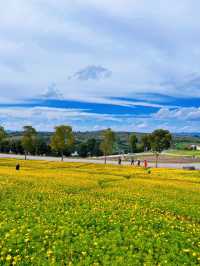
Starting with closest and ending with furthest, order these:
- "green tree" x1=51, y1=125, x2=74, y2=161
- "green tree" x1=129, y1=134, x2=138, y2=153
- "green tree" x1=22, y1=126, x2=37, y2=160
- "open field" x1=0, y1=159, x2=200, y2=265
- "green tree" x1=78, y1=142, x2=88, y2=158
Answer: "open field" x1=0, y1=159, x2=200, y2=265 < "green tree" x1=51, y1=125, x2=74, y2=161 < "green tree" x1=22, y1=126, x2=37, y2=160 < "green tree" x1=129, y1=134, x2=138, y2=153 < "green tree" x1=78, y1=142, x2=88, y2=158

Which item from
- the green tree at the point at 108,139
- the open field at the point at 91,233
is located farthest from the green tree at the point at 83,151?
the open field at the point at 91,233

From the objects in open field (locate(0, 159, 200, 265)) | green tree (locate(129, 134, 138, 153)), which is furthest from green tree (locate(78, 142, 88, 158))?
open field (locate(0, 159, 200, 265))

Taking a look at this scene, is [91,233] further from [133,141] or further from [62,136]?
[133,141]

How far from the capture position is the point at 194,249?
659 inches

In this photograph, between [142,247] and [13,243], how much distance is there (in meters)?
5.59

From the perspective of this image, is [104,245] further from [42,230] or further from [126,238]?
[42,230]

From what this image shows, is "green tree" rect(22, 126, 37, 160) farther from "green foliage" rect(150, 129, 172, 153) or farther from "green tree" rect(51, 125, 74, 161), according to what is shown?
"green foliage" rect(150, 129, 172, 153)

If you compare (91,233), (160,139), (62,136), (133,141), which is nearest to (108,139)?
(62,136)

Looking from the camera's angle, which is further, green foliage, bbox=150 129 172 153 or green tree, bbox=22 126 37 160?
green tree, bbox=22 126 37 160

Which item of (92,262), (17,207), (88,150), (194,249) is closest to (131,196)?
(17,207)

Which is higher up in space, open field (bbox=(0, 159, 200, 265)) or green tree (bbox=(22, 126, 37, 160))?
green tree (bbox=(22, 126, 37, 160))

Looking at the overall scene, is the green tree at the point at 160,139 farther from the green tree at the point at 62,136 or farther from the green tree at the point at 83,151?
the green tree at the point at 83,151

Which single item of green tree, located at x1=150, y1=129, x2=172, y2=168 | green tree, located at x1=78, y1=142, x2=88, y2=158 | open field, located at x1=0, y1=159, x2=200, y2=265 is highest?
green tree, located at x1=150, y1=129, x2=172, y2=168

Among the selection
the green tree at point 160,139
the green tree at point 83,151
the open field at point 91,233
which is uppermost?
the green tree at point 160,139
